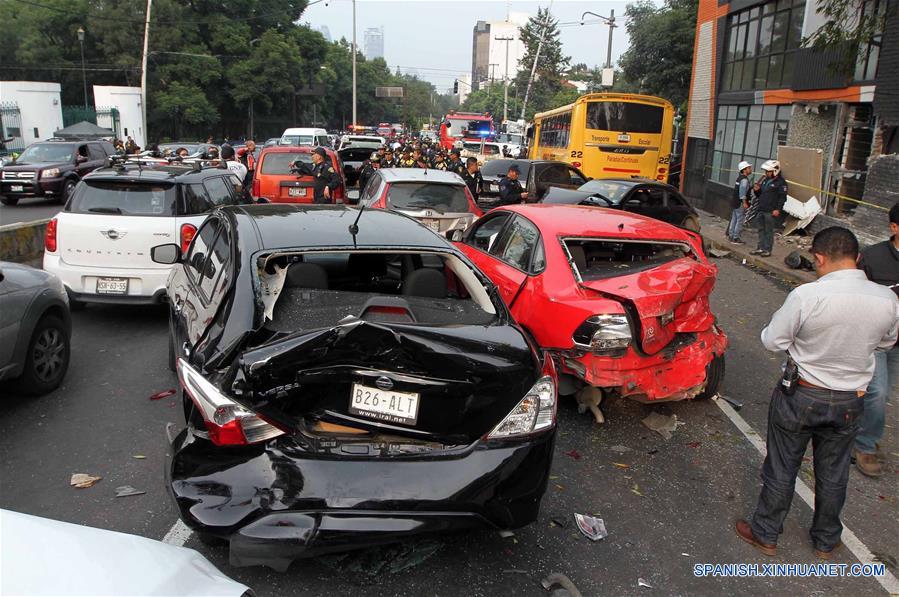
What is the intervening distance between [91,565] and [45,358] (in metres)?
4.31

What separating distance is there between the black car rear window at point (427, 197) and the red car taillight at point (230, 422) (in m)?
6.64

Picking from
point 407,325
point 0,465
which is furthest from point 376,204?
point 407,325

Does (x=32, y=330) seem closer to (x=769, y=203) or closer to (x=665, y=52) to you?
(x=769, y=203)

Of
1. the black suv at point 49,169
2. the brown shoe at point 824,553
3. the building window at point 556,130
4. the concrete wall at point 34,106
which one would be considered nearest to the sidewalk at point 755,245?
the building window at point 556,130

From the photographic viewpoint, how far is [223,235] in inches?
169

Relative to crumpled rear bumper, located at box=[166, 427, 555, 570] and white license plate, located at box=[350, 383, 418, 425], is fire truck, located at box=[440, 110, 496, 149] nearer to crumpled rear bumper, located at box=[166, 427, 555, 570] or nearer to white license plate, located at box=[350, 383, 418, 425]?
white license plate, located at box=[350, 383, 418, 425]

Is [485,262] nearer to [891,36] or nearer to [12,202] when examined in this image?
[891,36]

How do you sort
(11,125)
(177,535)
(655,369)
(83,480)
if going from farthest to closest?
(11,125)
(655,369)
(83,480)
(177,535)

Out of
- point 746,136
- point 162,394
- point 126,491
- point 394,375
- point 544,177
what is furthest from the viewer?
point 746,136

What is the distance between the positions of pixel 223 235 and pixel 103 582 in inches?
109

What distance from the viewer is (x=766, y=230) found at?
13.4m

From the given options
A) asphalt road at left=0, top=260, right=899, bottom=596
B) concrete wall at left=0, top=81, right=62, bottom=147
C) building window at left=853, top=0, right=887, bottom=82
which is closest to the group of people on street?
building window at left=853, top=0, right=887, bottom=82

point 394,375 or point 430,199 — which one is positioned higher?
point 430,199

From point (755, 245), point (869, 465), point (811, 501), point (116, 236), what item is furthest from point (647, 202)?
point (116, 236)
